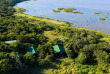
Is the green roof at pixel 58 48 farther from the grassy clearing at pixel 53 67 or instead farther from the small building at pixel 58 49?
the grassy clearing at pixel 53 67

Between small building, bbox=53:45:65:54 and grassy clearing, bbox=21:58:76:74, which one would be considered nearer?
grassy clearing, bbox=21:58:76:74

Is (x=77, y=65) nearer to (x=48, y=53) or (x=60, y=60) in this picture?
(x=60, y=60)

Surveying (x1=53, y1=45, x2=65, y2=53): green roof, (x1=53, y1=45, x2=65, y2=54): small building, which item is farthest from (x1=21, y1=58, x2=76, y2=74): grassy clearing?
(x1=53, y1=45, x2=65, y2=53): green roof

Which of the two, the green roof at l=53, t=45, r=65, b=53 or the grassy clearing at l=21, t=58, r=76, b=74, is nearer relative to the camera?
the grassy clearing at l=21, t=58, r=76, b=74

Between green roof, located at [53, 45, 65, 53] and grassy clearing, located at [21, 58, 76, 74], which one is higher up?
green roof, located at [53, 45, 65, 53]

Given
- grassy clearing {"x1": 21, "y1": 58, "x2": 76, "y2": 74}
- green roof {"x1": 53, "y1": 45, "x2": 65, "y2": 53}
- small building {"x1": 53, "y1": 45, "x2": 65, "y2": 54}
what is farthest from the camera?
green roof {"x1": 53, "y1": 45, "x2": 65, "y2": 53}

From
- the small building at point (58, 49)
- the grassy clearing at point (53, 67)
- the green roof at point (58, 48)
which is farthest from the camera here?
the green roof at point (58, 48)

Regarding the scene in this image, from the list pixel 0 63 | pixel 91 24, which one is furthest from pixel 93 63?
pixel 91 24

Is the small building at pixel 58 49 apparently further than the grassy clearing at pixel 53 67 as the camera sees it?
Yes

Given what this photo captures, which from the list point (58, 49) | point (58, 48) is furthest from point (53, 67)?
point (58, 48)

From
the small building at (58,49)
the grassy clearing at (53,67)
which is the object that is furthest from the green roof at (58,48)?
the grassy clearing at (53,67)

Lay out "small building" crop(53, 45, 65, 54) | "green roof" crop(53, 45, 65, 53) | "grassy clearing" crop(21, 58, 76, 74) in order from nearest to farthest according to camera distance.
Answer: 1. "grassy clearing" crop(21, 58, 76, 74)
2. "small building" crop(53, 45, 65, 54)
3. "green roof" crop(53, 45, 65, 53)

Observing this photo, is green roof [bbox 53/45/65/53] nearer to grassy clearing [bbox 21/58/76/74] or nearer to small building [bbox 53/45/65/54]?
small building [bbox 53/45/65/54]
